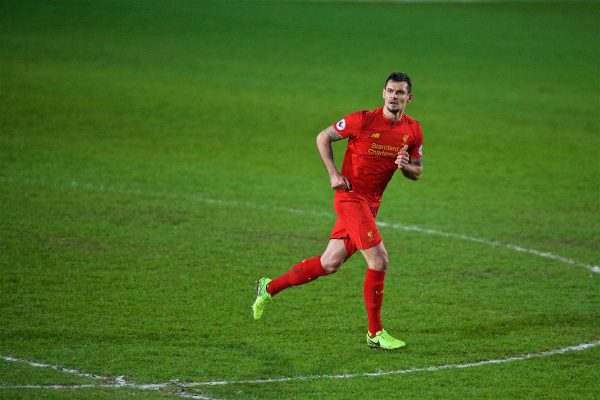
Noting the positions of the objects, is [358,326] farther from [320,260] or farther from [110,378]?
[110,378]

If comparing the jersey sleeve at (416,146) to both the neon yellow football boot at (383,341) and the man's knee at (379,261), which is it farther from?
the neon yellow football boot at (383,341)

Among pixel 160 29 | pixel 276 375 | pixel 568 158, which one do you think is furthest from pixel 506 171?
pixel 160 29

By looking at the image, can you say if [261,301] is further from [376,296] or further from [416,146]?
[416,146]

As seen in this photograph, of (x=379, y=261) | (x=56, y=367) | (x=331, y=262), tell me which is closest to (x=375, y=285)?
(x=379, y=261)

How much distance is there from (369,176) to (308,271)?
1.02 m

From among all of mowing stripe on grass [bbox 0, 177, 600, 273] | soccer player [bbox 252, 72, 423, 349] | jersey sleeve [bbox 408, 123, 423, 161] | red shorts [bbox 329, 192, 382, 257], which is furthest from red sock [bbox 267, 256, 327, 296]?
mowing stripe on grass [bbox 0, 177, 600, 273]

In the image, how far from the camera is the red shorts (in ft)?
30.3

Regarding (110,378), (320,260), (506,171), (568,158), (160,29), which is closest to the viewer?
(110,378)

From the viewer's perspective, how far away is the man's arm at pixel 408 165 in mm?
9109

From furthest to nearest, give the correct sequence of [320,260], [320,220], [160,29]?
[160,29] < [320,220] < [320,260]

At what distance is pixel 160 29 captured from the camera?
31766 mm

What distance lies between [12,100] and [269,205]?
915 centimetres

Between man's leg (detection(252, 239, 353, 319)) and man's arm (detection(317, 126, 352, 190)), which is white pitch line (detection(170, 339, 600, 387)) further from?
Result: man's arm (detection(317, 126, 352, 190))

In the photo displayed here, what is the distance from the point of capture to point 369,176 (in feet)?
31.2
